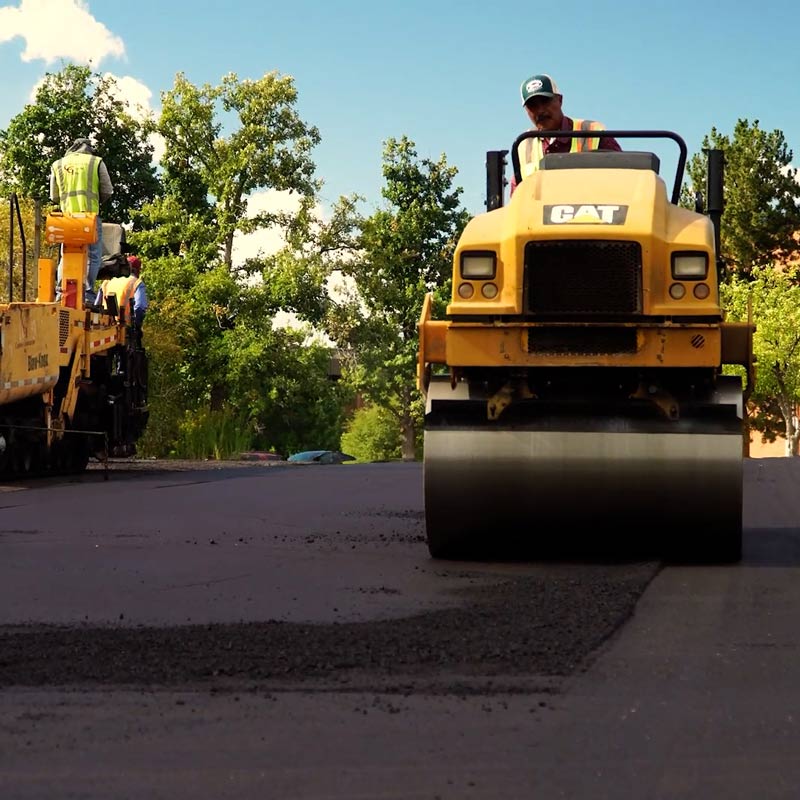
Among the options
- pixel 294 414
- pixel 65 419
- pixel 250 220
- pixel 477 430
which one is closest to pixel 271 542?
pixel 477 430

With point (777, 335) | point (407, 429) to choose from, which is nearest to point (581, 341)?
point (407, 429)

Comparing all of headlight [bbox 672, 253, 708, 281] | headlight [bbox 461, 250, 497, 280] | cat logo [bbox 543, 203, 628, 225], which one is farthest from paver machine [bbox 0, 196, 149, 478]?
headlight [bbox 672, 253, 708, 281]

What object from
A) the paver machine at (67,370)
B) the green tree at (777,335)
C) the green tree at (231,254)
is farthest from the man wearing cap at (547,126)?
the green tree at (777,335)

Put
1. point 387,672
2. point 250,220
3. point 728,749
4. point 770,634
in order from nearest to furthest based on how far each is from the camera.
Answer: point 728,749
point 387,672
point 770,634
point 250,220

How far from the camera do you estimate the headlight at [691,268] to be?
29.5ft

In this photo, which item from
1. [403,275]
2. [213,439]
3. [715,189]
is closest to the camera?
[715,189]

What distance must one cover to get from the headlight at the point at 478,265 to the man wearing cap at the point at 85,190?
13.6 m

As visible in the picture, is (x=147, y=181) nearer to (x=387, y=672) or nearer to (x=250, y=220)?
(x=250, y=220)

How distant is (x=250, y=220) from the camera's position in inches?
2076

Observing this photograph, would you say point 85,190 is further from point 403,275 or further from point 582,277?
point 403,275

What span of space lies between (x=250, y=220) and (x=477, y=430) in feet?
145

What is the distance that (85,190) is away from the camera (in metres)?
22.2

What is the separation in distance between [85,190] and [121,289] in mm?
1726

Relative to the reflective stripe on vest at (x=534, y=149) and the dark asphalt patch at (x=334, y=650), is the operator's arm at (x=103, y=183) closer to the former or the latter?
the reflective stripe on vest at (x=534, y=149)
